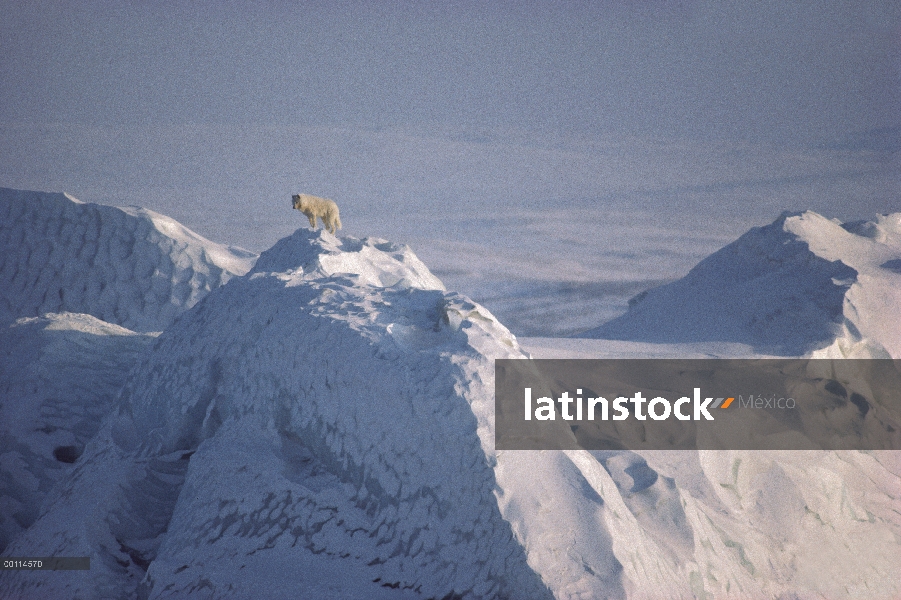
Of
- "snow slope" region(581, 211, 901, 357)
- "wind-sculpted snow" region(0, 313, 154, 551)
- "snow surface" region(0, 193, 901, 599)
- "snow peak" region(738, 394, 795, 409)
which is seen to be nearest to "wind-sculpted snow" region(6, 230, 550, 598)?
"snow surface" region(0, 193, 901, 599)

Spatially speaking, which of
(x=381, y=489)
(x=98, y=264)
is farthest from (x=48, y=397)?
(x=98, y=264)

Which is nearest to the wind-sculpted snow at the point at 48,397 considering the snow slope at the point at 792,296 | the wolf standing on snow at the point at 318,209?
the wolf standing on snow at the point at 318,209

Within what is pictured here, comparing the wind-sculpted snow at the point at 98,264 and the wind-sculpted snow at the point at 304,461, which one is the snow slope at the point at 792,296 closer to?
the wind-sculpted snow at the point at 304,461

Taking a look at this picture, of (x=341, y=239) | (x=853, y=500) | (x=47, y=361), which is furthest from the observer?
(x=341, y=239)

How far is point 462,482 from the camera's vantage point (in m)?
2.99

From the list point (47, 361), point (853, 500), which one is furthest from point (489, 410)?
point (47, 361)

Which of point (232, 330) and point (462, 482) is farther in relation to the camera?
point (232, 330)

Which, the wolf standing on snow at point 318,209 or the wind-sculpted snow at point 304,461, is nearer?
the wind-sculpted snow at point 304,461

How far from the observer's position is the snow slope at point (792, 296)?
221 inches

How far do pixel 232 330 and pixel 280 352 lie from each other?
22.1 inches

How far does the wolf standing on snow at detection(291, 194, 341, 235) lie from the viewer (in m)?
6.10

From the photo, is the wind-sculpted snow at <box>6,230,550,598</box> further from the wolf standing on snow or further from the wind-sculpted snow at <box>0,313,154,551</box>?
the wolf standing on snow

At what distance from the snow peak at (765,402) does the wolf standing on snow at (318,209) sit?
3.40 metres

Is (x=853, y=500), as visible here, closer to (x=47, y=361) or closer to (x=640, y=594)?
(x=640, y=594)
